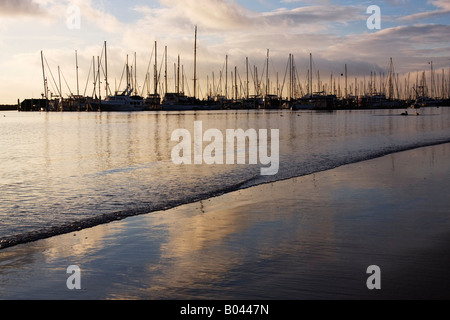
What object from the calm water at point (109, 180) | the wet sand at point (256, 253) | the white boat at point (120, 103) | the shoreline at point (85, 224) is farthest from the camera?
the white boat at point (120, 103)

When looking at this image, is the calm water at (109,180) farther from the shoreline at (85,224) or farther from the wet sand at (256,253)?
the wet sand at (256,253)

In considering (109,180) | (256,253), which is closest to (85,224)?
(256,253)

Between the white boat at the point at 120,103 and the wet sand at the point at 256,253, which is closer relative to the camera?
the wet sand at the point at 256,253

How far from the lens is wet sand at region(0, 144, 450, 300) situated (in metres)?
5.89

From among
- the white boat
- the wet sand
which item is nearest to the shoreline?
the wet sand

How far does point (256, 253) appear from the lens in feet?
24.2

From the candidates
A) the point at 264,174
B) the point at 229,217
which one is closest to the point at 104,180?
the point at 264,174

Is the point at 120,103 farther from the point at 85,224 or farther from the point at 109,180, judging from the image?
the point at 85,224

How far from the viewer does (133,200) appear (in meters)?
12.2

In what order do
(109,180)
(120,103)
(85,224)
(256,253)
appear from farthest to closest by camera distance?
(120,103), (109,180), (85,224), (256,253)

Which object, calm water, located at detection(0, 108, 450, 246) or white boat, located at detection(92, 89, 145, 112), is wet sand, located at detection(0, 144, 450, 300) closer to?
calm water, located at detection(0, 108, 450, 246)

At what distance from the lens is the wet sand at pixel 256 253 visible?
5891mm

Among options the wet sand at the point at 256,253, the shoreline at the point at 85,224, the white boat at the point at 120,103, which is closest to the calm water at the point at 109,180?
the shoreline at the point at 85,224
